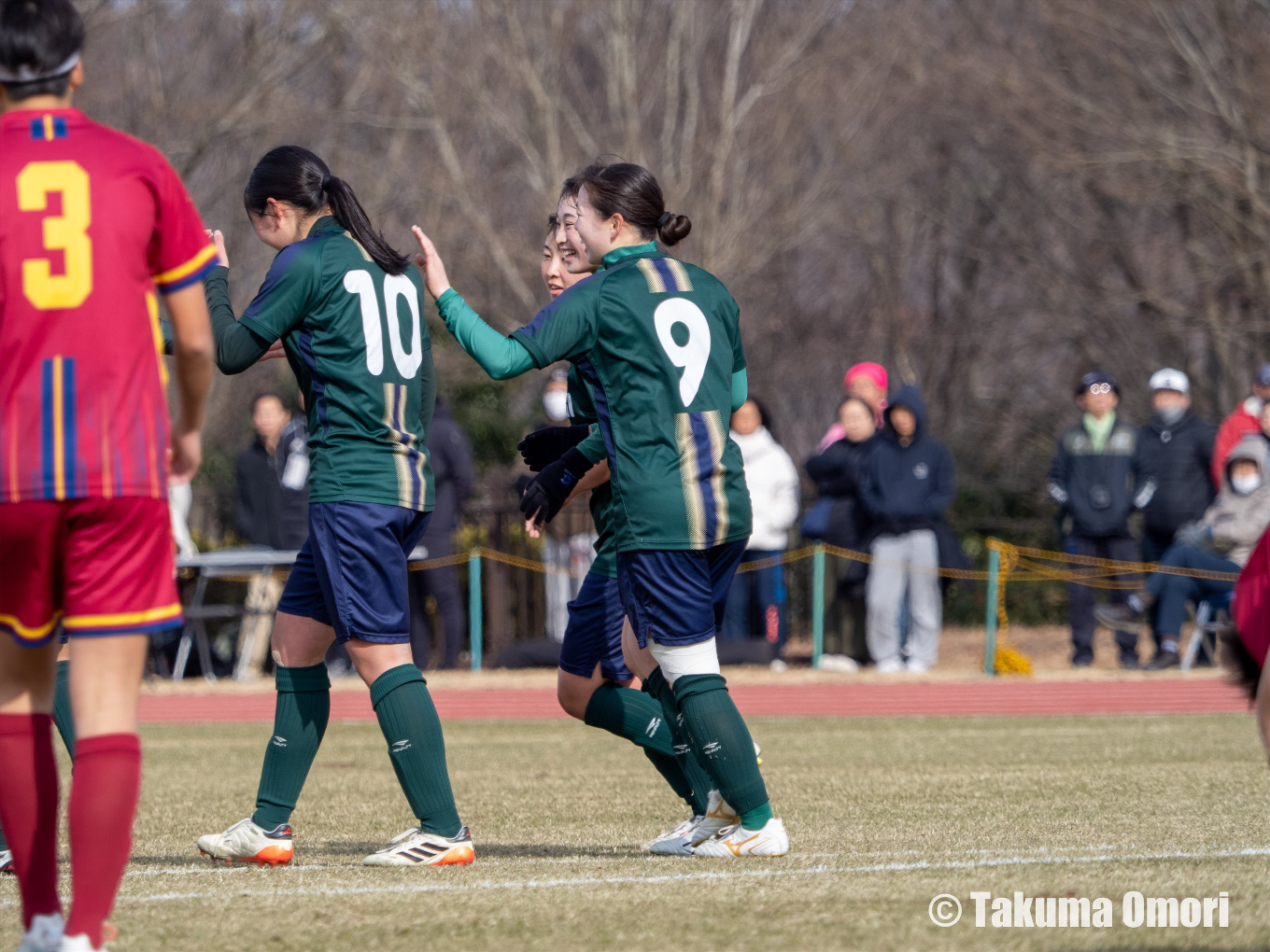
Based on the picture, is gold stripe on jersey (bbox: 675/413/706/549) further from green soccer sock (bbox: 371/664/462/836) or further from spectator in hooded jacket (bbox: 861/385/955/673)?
spectator in hooded jacket (bbox: 861/385/955/673)

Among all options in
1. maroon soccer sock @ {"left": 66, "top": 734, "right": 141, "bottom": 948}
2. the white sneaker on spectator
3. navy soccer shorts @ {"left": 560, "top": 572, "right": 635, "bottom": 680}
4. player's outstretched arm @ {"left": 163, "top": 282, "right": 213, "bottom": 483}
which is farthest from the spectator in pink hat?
maroon soccer sock @ {"left": 66, "top": 734, "right": 141, "bottom": 948}

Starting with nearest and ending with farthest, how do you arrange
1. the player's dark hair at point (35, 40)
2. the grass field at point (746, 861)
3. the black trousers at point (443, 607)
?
1. the player's dark hair at point (35, 40)
2. the grass field at point (746, 861)
3. the black trousers at point (443, 607)

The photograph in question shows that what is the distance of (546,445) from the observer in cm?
606

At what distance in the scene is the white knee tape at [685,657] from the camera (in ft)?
17.4

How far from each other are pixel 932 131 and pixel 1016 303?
2.59 meters

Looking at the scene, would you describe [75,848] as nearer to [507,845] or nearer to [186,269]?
[186,269]

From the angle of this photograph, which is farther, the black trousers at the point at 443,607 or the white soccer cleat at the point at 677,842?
the black trousers at the point at 443,607

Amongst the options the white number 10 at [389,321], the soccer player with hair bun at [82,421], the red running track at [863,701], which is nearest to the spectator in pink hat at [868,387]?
the red running track at [863,701]

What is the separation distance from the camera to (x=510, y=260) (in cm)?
2130

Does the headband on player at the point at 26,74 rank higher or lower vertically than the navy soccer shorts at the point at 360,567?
higher

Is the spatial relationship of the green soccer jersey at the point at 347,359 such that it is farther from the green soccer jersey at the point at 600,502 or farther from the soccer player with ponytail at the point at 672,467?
the green soccer jersey at the point at 600,502

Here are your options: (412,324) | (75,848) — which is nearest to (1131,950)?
(75,848)

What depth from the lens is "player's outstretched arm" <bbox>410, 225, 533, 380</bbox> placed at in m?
5.05

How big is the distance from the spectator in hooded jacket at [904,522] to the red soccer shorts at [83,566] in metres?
11.3
